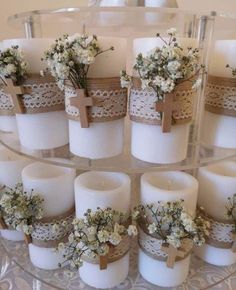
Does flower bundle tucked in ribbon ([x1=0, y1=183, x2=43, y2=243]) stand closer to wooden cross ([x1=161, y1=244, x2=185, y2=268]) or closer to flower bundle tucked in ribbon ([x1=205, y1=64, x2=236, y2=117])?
wooden cross ([x1=161, y1=244, x2=185, y2=268])

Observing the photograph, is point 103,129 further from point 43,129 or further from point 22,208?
point 22,208

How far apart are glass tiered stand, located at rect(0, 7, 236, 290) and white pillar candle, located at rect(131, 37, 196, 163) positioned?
12 millimetres

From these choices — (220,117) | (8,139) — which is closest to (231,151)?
(220,117)

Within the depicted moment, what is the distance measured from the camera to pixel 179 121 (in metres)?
0.41

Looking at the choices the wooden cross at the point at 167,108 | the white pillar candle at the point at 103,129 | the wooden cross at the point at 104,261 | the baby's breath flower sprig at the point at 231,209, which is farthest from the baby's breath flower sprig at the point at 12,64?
the baby's breath flower sprig at the point at 231,209

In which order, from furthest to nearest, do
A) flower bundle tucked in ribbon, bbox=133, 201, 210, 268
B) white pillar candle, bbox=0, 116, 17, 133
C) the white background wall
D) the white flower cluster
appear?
the white background wall < white pillar candle, bbox=0, 116, 17, 133 < flower bundle tucked in ribbon, bbox=133, 201, 210, 268 < the white flower cluster

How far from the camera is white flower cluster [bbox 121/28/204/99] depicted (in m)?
0.35

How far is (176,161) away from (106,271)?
25 centimetres

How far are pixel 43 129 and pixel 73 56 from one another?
0.15 m

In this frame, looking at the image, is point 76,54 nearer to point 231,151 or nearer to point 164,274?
point 231,151

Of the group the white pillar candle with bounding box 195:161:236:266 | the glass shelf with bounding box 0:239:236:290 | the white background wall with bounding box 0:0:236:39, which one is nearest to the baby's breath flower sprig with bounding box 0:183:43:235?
the glass shelf with bounding box 0:239:236:290

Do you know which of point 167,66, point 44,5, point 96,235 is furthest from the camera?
point 44,5

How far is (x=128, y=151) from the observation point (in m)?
0.49

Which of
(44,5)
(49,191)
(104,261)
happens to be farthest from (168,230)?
(44,5)
